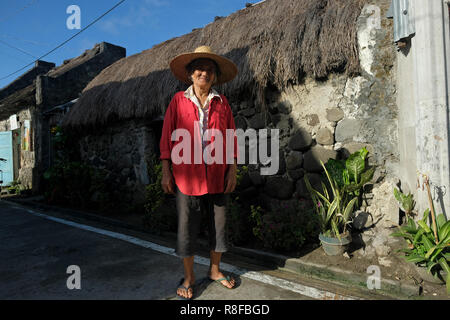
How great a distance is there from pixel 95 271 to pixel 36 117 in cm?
907

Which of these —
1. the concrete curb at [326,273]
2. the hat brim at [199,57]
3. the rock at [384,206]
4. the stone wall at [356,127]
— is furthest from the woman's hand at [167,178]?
the rock at [384,206]

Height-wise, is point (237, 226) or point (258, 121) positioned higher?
point (258, 121)

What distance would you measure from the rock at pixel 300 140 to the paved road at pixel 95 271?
2.03 metres

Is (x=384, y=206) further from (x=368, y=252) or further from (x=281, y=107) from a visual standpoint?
(x=281, y=107)

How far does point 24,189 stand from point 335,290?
10.9 m

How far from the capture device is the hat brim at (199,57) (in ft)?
8.21


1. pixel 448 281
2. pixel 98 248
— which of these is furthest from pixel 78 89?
pixel 448 281

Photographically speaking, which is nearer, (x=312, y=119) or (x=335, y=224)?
(x=335, y=224)

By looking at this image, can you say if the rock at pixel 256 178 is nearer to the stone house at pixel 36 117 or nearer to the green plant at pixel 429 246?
the green plant at pixel 429 246

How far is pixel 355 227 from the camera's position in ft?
11.0

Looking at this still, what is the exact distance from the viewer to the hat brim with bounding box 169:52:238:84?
2.50 meters

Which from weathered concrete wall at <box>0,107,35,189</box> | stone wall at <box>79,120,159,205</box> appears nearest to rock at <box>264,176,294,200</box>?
stone wall at <box>79,120,159,205</box>

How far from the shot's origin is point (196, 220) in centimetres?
247

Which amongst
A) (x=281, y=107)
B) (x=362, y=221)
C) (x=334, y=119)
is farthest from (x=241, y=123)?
(x=362, y=221)
